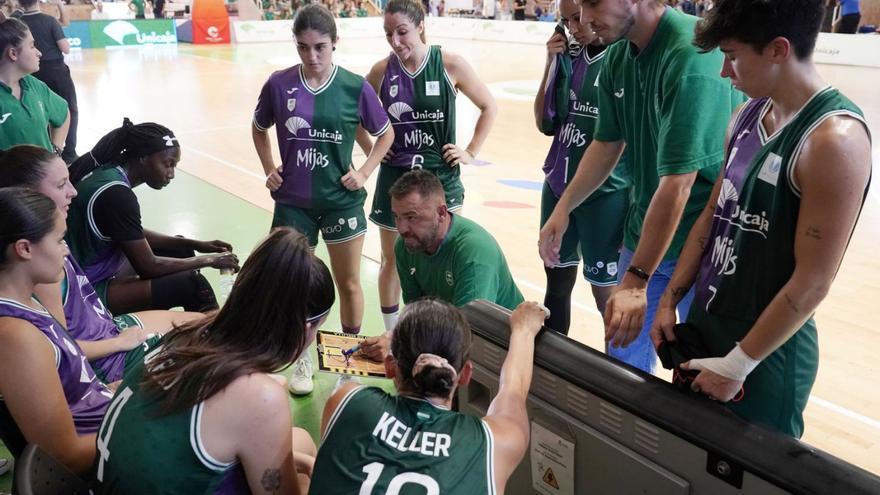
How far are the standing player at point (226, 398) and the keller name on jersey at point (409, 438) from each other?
0.26m

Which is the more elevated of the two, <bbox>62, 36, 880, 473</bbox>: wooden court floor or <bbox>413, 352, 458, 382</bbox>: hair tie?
<bbox>413, 352, 458, 382</bbox>: hair tie

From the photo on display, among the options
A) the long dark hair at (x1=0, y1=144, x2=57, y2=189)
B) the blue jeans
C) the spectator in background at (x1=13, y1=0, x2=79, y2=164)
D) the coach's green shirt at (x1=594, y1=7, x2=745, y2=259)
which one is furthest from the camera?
the spectator in background at (x1=13, y1=0, x2=79, y2=164)

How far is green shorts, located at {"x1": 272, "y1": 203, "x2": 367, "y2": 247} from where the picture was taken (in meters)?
3.69

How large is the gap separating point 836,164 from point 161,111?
35.8 feet

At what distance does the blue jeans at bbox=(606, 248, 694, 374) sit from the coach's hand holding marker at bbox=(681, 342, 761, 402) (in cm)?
76

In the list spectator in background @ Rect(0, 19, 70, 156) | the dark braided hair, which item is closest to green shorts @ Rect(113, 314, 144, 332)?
the dark braided hair

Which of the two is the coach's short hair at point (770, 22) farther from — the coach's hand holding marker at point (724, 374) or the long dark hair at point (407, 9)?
the long dark hair at point (407, 9)

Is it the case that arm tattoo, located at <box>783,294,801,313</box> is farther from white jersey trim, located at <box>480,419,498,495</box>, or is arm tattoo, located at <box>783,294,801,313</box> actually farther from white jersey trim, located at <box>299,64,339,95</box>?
white jersey trim, located at <box>299,64,339,95</box>

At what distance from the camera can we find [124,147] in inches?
129

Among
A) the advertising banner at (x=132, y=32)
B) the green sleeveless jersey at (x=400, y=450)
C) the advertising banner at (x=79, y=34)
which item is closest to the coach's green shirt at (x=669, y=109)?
the green sleeveless jersey at (x=400, y=450)

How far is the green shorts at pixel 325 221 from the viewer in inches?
145

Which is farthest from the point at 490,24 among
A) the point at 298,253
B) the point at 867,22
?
the point at 298,253

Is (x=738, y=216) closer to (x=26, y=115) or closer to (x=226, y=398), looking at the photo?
(x=226, y=398)

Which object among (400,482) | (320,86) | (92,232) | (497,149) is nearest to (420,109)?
(320,86)
